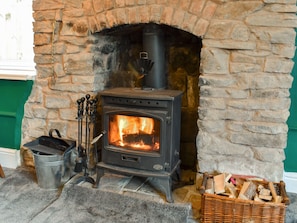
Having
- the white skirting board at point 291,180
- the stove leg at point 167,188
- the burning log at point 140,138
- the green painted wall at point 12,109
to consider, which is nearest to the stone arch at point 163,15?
the burning log at point 140,138

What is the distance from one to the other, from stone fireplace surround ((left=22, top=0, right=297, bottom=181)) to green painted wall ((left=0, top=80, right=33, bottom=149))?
0.81 meters

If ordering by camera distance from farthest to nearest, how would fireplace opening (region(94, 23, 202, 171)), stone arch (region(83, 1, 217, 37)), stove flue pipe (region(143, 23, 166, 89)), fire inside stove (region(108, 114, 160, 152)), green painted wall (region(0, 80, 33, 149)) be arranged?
green painted wall (region(0, 80, 33, 149)), fireplace opening (region(94, 23, 202, 171)), stove flue pipe (region(143, 23, 166, 89)), fire inside stove (region(108, 114, 160, 152)), stone arch (region(83, 1, 217, 37))

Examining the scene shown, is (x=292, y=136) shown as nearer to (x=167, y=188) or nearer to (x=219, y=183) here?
(x=219, y=183)

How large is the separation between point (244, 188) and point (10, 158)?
2.20 m

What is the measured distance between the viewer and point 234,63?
7.59 feet

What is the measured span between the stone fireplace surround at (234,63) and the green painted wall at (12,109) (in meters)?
0.81

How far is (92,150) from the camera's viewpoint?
9.39 ft

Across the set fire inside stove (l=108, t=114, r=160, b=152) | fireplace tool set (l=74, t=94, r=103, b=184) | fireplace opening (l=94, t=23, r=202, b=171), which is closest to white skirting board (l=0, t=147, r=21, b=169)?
fireplace tool set (l=74, t=94, r=103, b=184)

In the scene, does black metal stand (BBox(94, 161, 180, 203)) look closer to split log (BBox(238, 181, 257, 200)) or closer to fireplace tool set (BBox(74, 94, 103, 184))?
fireplace tool set (BBox(74, 94, 103, 184))

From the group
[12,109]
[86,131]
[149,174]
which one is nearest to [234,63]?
[149,174]

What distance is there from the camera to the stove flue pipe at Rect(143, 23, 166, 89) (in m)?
2.57

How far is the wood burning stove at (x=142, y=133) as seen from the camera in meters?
2.33

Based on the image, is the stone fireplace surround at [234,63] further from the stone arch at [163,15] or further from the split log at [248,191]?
the split log at [248,191]

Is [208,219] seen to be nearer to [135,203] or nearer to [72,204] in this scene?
[135,203]
